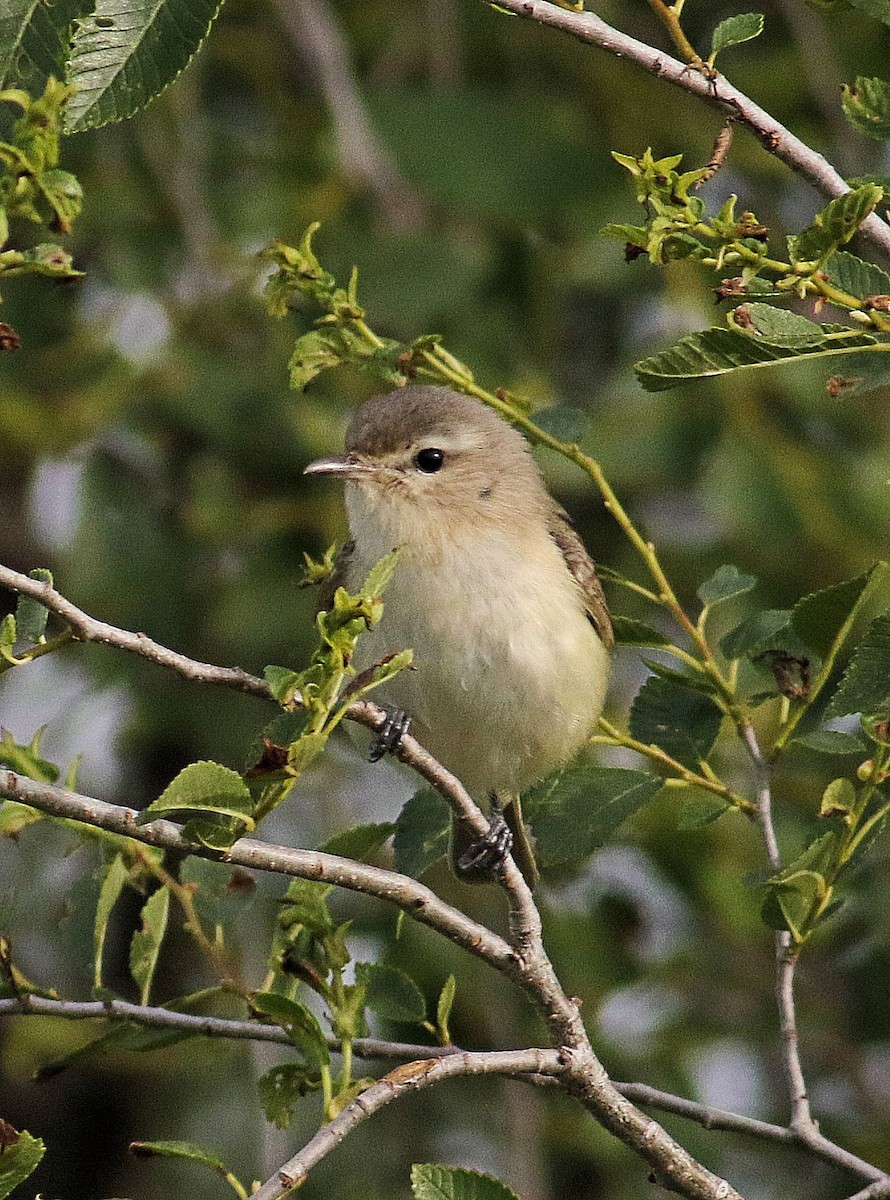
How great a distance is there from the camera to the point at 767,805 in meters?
2.98

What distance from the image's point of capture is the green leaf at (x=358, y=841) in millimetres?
2972

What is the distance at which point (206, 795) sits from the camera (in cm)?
206

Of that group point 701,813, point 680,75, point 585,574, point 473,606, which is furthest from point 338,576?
point 680,75

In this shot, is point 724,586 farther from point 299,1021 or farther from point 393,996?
point 299,1021

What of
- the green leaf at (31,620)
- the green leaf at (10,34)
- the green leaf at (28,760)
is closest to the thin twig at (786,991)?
the green leaf at (28,760)

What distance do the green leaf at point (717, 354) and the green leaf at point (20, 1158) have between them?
1262 mm

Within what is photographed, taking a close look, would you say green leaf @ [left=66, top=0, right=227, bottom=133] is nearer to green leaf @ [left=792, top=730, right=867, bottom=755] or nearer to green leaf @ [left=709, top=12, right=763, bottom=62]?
green leaf @ [left=709, top=12, right=763, bottom=62]

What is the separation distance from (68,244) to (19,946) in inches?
101

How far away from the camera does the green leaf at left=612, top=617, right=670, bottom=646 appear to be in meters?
3.06

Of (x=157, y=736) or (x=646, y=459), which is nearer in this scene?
(x=646, y=459)

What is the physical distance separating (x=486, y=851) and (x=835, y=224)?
1533 millimetres

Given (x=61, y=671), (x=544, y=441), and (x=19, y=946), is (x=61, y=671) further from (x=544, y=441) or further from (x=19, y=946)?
(x=544, y=441)

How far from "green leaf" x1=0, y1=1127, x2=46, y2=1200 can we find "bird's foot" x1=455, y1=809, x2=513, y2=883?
1054 millimetres

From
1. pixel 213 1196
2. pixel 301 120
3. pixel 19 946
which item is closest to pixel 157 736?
pixel 19 946
